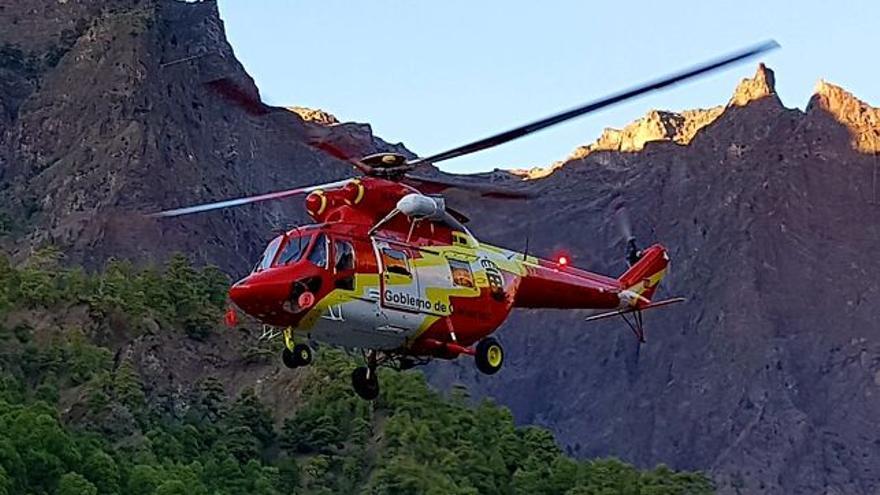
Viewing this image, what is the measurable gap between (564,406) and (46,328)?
65.1 meters

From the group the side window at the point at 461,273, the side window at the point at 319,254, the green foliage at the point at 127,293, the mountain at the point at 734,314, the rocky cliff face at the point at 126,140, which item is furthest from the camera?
the mountain at the point at 734,314

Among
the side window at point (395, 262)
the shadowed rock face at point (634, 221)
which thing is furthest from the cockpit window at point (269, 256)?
the shadowed rock face at point (634, 221)

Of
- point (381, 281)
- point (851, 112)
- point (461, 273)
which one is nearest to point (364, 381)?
point (381, 281)

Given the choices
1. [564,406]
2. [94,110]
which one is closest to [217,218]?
[94,110]

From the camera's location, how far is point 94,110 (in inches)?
4604

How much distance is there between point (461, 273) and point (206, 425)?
172 feet

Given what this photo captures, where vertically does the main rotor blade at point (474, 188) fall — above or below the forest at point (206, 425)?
above

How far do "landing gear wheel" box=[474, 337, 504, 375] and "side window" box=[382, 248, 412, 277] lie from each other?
217 cm

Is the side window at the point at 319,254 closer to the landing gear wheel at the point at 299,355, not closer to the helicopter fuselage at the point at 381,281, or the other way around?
the helicopter fuselage at the point at 381,281

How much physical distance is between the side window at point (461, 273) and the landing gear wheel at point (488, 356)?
1040 millimetres

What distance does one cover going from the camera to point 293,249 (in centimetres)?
2892

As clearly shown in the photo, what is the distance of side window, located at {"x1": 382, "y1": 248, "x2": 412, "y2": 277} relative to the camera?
29.7m

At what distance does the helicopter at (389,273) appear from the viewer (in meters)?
28.3

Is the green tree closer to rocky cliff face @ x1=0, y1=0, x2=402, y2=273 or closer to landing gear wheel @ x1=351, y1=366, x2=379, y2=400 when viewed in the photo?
landing gear wheel @ x1=351, y1=366, x2=379, y2=400
